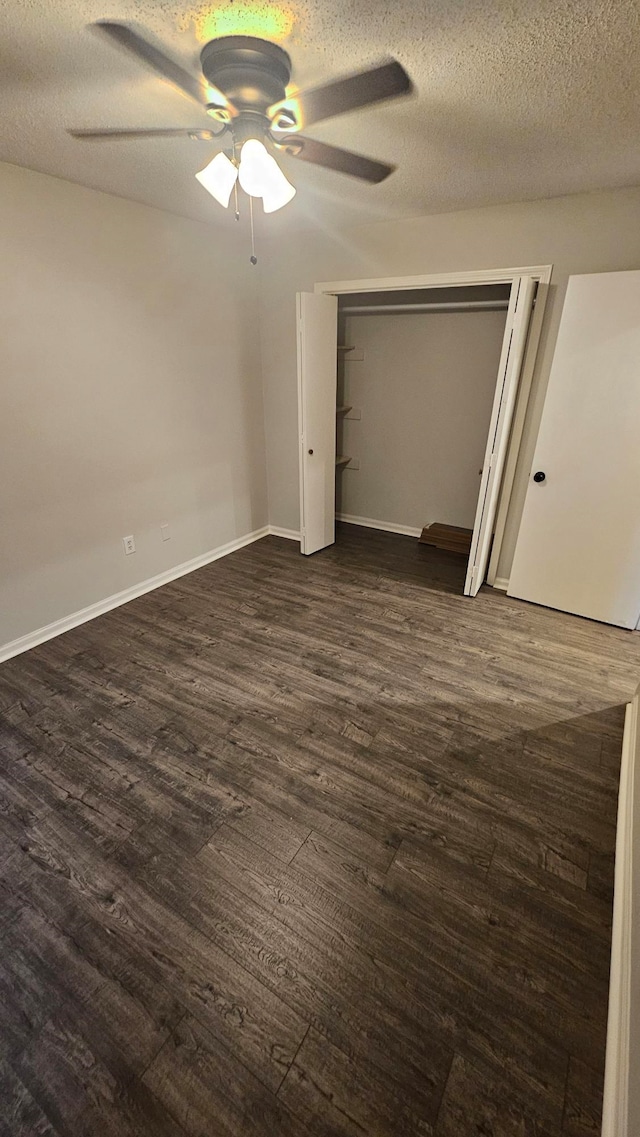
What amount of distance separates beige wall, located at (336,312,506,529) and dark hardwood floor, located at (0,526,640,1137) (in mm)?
1903

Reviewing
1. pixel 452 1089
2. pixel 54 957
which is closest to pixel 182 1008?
pixel 54 957

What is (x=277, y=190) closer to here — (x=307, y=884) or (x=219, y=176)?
(x=219, y=176)

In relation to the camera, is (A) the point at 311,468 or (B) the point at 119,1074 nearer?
(B) the point at 119,1074

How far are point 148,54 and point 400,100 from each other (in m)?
0.92

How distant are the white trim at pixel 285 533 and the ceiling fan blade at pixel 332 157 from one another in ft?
9.52

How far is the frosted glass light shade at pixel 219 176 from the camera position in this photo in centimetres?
162

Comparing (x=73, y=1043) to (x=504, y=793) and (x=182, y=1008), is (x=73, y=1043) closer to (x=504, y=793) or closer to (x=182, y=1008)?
(x=182, y=1008)

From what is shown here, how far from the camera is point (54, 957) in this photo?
4.44 ft

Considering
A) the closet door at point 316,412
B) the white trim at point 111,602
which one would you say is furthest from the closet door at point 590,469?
the white trim at point 111,602

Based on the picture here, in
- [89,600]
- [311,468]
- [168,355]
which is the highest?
[168,355]

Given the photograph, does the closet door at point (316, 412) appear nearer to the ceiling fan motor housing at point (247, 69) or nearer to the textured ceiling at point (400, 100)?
the textured ceiling at point (400, 100)

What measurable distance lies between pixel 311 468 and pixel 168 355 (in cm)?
131

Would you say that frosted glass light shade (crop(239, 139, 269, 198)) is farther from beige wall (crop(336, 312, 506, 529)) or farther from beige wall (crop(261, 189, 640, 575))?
beige wall (crop(336, 312, 506, 529))

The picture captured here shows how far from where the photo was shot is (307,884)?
1.54 m
